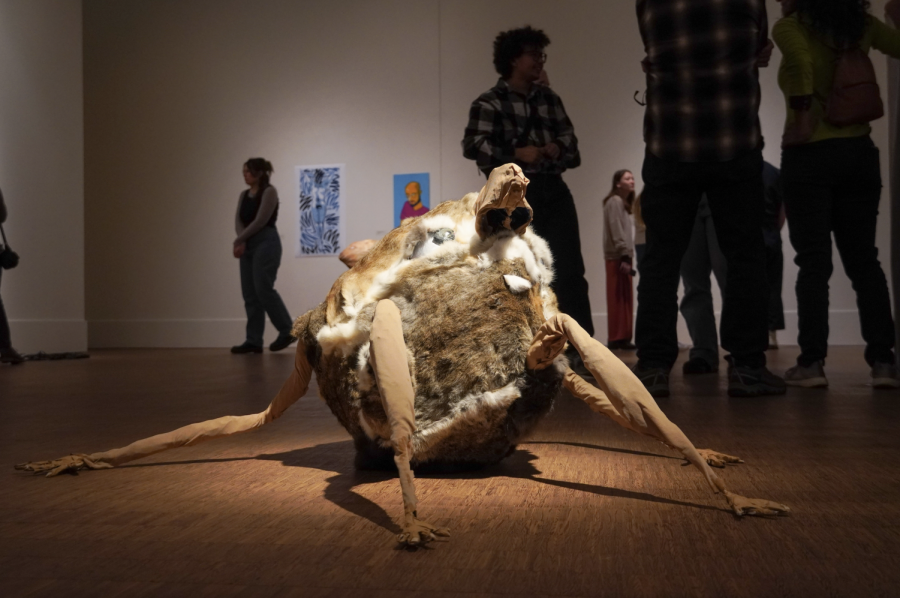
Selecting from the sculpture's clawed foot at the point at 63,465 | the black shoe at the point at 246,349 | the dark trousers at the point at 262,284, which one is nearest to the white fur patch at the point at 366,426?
the sculpture's clawed foot at the point at 63,465

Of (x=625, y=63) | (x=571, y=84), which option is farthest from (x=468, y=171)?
(x=625, y=63)

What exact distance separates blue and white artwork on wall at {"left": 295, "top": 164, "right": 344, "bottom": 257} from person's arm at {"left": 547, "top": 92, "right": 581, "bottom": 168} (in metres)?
5.56

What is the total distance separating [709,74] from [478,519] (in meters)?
2.02

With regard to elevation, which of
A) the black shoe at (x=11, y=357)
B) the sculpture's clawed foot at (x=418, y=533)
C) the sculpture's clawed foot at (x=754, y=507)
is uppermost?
the sculpture's clawed foot at (x=418, y=533)

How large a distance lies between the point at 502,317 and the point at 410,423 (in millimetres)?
333

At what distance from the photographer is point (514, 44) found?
3441mm

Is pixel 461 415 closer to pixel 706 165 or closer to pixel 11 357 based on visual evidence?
pixel 706 165

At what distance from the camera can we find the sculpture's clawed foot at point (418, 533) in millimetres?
958

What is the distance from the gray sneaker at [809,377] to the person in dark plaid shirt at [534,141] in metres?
0.84

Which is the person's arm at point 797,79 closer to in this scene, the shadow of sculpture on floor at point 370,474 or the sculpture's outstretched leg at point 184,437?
the shadow of sculpture on floor at point 370,474

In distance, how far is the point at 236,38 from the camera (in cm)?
920

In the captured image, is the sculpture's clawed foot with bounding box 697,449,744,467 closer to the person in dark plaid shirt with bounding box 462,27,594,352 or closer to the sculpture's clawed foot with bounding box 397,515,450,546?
the sculpture's clawed foot with bounding box 397,515,450,546

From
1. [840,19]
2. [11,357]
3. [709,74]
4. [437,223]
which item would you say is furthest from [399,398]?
[11,357]

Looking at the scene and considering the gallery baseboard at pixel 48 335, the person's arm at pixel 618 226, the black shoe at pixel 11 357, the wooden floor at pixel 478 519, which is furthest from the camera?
the person's arm at pixel 618 226
